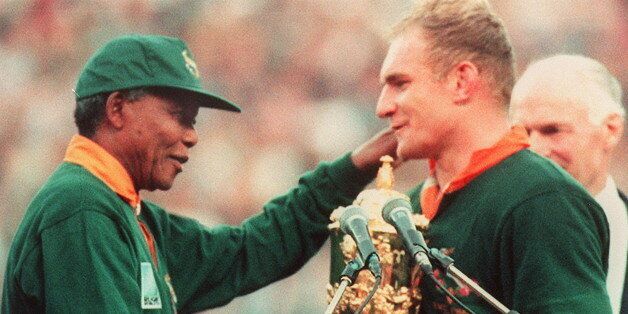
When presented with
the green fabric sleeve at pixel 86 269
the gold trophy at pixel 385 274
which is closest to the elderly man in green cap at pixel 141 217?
the green fabric sleeve at pixel 86 269

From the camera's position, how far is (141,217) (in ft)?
12.5

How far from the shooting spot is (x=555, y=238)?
2969 millimetres

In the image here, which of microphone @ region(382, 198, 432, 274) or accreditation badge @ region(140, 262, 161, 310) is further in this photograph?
accreditation badge @ region(140, 262, 161, 310)

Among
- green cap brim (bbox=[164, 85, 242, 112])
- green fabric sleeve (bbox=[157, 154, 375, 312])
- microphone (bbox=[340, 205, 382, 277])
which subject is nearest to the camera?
microphone (bbox=[340, 205, 382, 277])

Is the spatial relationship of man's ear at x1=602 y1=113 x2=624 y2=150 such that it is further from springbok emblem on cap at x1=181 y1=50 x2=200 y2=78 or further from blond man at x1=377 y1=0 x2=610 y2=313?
springbok emblem on cap at x1=181 y1=50 x2=200 y2=78

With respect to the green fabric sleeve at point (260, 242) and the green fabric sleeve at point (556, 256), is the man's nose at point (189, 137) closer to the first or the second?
the green fabric sleeve at point (260, 242)

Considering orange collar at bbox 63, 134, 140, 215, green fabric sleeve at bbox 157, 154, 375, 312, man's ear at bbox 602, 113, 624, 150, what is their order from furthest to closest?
man's ear at bbox 602, 113, 624, 150 → green fabric sleeve at bbox 157, 154, 375, 312 → orange collar at bbox 63, 134, 140, 215

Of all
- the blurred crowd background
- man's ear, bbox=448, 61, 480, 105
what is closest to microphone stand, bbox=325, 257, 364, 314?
man's ear, bbox=448, 61, 480, 105

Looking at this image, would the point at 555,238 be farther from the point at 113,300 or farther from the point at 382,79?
the point at 113,300

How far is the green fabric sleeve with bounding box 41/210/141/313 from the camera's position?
3.21m

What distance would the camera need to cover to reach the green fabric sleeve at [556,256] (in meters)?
2.93

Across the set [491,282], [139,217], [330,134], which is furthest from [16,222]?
[491,282]

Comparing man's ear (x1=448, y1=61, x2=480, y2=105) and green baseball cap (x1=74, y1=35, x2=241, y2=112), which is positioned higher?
green baseball cap (x1=74, y1=35, x2=241, y2=112)

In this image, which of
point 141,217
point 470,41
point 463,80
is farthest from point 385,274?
point 141,217
